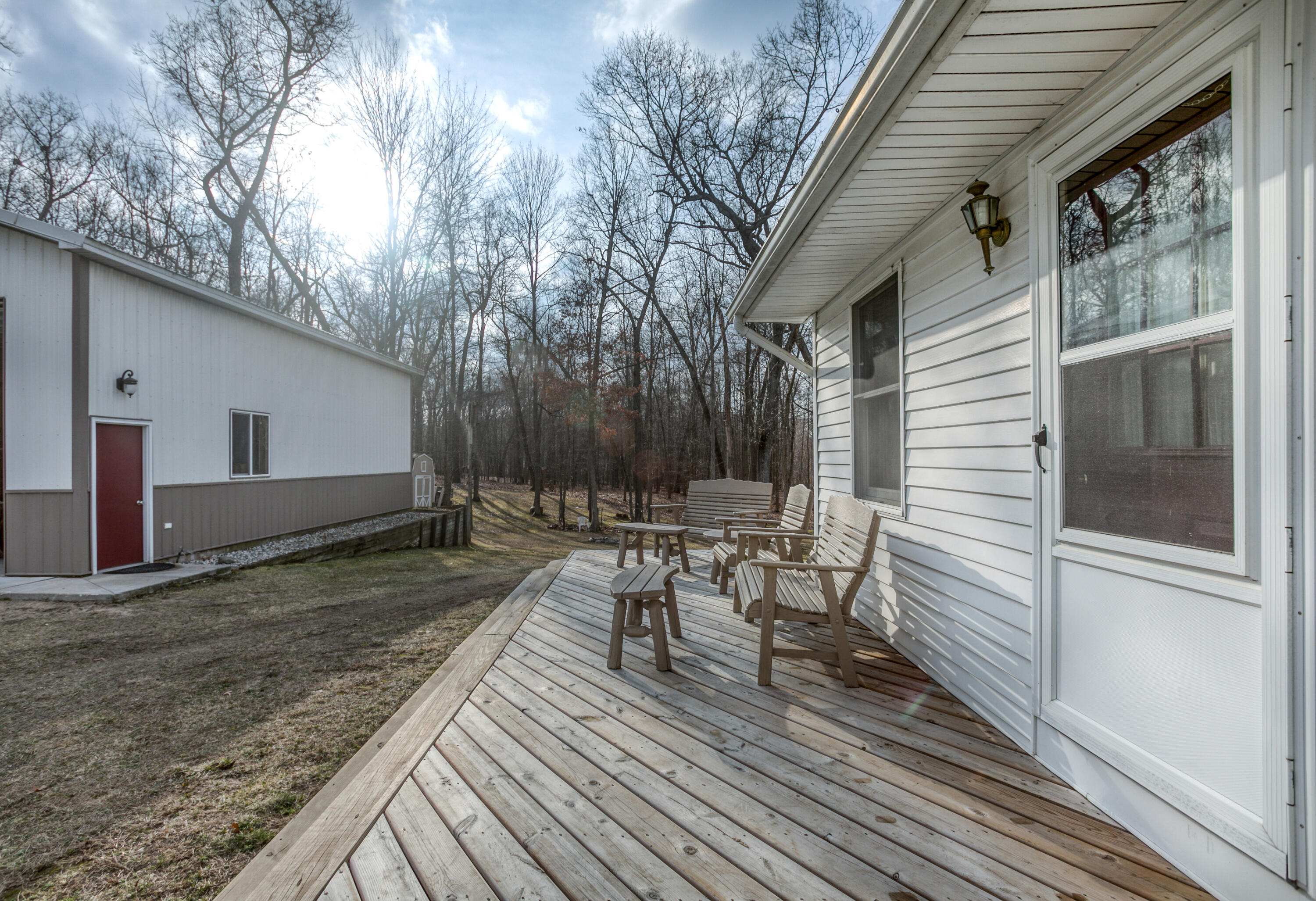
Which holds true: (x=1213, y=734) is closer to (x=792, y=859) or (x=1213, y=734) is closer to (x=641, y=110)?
(x=792, y=859)

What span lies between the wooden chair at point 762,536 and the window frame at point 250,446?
723cm

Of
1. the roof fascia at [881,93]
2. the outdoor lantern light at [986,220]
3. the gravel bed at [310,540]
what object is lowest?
the gravel bed at [310,540]

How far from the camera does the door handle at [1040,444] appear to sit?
213 centimetres

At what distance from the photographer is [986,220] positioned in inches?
97.0

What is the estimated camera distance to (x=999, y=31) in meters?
1.71

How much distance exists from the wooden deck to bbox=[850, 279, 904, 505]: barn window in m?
1.42

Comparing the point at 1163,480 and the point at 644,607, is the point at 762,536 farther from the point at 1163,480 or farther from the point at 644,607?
the point at 1163,480

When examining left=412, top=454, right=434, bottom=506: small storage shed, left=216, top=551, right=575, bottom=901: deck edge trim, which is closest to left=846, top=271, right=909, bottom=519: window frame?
left=216, top=551, right=575, bottom=901: deck edge trim

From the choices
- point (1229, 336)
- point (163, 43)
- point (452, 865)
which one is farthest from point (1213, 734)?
point (163, 43)

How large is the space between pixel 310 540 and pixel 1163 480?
10528 mm

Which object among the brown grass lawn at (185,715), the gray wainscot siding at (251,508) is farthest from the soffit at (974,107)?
the gray wainscot siding at (251,508)

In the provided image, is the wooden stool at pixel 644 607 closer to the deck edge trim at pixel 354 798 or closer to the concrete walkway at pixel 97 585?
the deck edge trim at pixel 354 798

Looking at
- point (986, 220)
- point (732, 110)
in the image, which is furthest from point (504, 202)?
point (986, 220)

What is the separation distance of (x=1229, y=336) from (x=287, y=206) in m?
19.3
